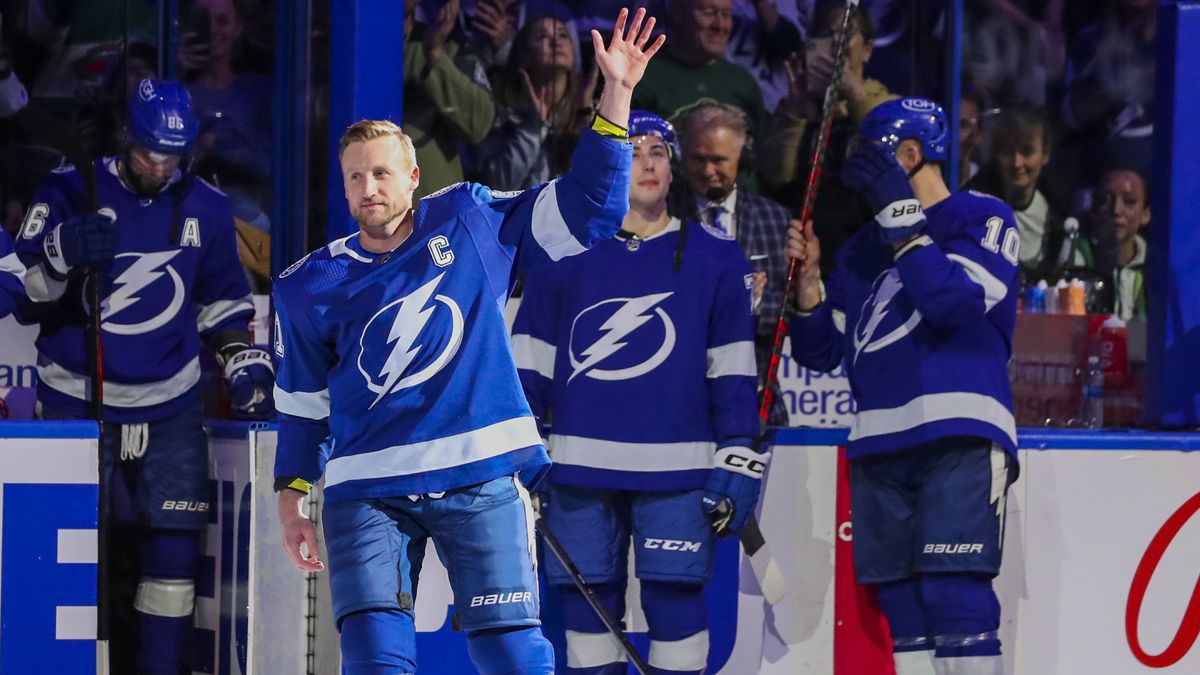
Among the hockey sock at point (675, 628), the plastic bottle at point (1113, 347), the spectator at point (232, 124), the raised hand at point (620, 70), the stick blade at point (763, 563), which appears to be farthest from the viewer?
the spectator at point (232, 124)

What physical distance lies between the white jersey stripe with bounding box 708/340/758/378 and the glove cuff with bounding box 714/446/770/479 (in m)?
0.22

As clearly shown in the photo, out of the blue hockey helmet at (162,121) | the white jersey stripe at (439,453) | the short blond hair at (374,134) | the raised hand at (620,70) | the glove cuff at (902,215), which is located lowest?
the white jersey stripe at (439,453)

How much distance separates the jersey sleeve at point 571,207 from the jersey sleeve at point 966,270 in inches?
45.8

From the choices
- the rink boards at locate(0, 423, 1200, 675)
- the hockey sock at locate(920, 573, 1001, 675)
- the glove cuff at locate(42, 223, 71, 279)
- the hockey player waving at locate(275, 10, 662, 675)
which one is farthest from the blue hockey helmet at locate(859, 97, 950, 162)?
the glove cuff at locate(42, 223, 71, 279)

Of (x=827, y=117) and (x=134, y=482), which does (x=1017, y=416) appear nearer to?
(x=827, y=117)

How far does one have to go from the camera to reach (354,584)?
356 centimetres

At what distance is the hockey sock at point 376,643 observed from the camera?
139 inches

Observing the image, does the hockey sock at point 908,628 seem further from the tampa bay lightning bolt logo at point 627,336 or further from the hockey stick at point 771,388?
the tampa bay lightning bolt logo at point 627,336

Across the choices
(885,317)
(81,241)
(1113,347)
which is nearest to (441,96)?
(81,241)

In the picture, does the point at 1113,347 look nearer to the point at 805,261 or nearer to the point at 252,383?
the point at 805,261

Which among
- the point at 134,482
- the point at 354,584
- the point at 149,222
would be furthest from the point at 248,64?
the point at 354,584

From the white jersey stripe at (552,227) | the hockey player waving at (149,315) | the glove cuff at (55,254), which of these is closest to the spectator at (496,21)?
the hockey player waving at (149,315)

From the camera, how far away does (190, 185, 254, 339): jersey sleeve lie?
550 cm

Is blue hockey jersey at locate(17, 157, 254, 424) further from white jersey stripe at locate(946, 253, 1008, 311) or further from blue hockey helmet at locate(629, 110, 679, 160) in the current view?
white jersey stripe at locate(946, 253, 1008, 311)
